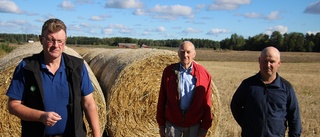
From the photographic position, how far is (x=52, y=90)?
2.98 meters

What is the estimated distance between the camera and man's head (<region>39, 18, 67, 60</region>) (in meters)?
2.90

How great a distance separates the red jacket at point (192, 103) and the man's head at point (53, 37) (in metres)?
1.82

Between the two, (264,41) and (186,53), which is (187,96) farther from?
(264,41)

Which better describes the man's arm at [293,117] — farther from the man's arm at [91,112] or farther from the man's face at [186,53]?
the man's arm at [91,112]

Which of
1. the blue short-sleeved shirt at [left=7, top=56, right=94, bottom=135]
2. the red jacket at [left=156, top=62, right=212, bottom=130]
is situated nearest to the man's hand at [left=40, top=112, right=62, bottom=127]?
the blue short-sleeved shirt at [left=7, top=56, right=94, bottom=135]

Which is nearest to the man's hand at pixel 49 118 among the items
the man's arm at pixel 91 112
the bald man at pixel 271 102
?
the man's arm at pixel 91 112

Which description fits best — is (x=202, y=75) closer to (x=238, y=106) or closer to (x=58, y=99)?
(x=238, y=106)

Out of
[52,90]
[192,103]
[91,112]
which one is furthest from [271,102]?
[52,90]

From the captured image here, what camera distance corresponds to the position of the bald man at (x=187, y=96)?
4.39m

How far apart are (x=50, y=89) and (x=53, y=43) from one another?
396 millimetres

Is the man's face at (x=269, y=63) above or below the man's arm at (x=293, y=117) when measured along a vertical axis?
above

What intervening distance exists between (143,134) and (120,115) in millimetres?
580

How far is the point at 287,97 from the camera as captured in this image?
12.5 ft

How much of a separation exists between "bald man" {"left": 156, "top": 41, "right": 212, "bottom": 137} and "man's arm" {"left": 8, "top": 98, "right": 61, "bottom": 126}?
191 cm
